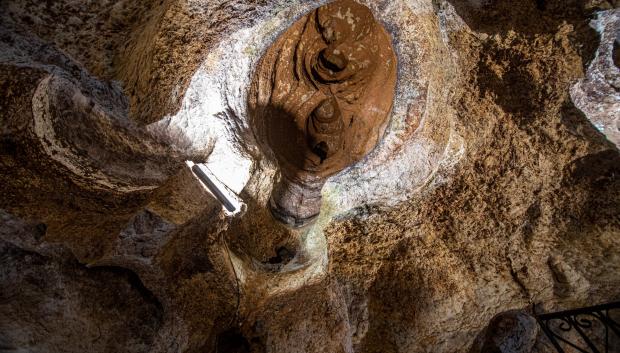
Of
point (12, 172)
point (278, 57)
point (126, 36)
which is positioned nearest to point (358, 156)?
point (278, 57)

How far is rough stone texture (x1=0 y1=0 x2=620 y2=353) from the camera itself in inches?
57.9

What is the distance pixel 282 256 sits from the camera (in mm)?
2783

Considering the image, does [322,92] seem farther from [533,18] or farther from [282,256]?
[533,18]

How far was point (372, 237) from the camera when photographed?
239cm

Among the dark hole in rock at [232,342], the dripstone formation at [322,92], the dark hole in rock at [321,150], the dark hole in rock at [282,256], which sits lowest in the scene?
the dark hole in rock at [232,342]

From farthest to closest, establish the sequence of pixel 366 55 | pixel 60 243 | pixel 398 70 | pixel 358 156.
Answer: pixel 366 55 → pixel 358 156 → pixel 398 70 → pixel 60 243

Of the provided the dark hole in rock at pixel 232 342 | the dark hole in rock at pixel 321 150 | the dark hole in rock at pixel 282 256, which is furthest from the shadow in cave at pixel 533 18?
the dark hole in rock at pixel 232 342

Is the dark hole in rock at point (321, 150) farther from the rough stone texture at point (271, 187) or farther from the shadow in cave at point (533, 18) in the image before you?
the shadow in cave at point (533, 18)

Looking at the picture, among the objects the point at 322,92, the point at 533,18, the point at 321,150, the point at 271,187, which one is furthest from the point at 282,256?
the point at 533,18

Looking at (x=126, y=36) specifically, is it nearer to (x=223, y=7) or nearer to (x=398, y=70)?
(x=223, y=7)

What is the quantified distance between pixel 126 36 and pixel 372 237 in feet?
6.14

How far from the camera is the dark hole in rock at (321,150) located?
325cm

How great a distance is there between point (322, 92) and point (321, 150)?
642mm

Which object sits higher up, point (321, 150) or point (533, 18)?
point (533, 18)
